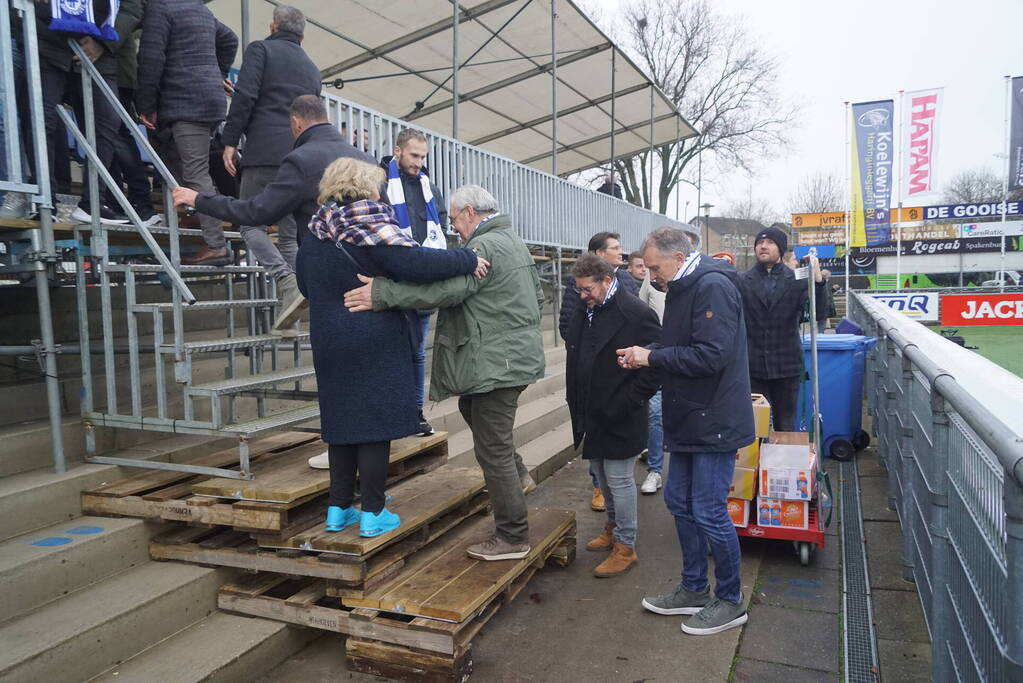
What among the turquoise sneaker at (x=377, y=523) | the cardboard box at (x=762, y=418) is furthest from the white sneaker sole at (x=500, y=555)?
the cardboard box at (x=762, y=418)

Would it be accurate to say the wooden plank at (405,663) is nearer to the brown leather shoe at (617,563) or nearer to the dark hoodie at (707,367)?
the brown leather shoe at (617,563)

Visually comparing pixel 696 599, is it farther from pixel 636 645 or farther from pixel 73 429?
pixel 73 429

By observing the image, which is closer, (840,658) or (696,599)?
(840,658)

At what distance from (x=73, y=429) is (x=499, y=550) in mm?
2407

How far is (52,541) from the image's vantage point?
10.2 feet

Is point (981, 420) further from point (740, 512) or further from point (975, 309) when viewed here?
point (975, 309)

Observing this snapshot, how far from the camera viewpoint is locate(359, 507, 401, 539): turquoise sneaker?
3172 millimetres

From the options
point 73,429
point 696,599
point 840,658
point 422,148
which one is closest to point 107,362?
point 73,429

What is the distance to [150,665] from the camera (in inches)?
109

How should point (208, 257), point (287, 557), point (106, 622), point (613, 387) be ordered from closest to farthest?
point (106, 622), point (287, 557), point (613, 387), point (208, 257)

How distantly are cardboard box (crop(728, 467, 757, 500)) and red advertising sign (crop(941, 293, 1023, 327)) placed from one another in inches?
409

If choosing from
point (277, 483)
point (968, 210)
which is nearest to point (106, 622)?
point (277, 483)

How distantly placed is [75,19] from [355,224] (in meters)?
2.08

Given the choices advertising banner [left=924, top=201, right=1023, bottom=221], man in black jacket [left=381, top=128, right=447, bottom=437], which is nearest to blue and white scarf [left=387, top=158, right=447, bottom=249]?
man in black jacket [left=381, top=128, right=447, bottom=437]
